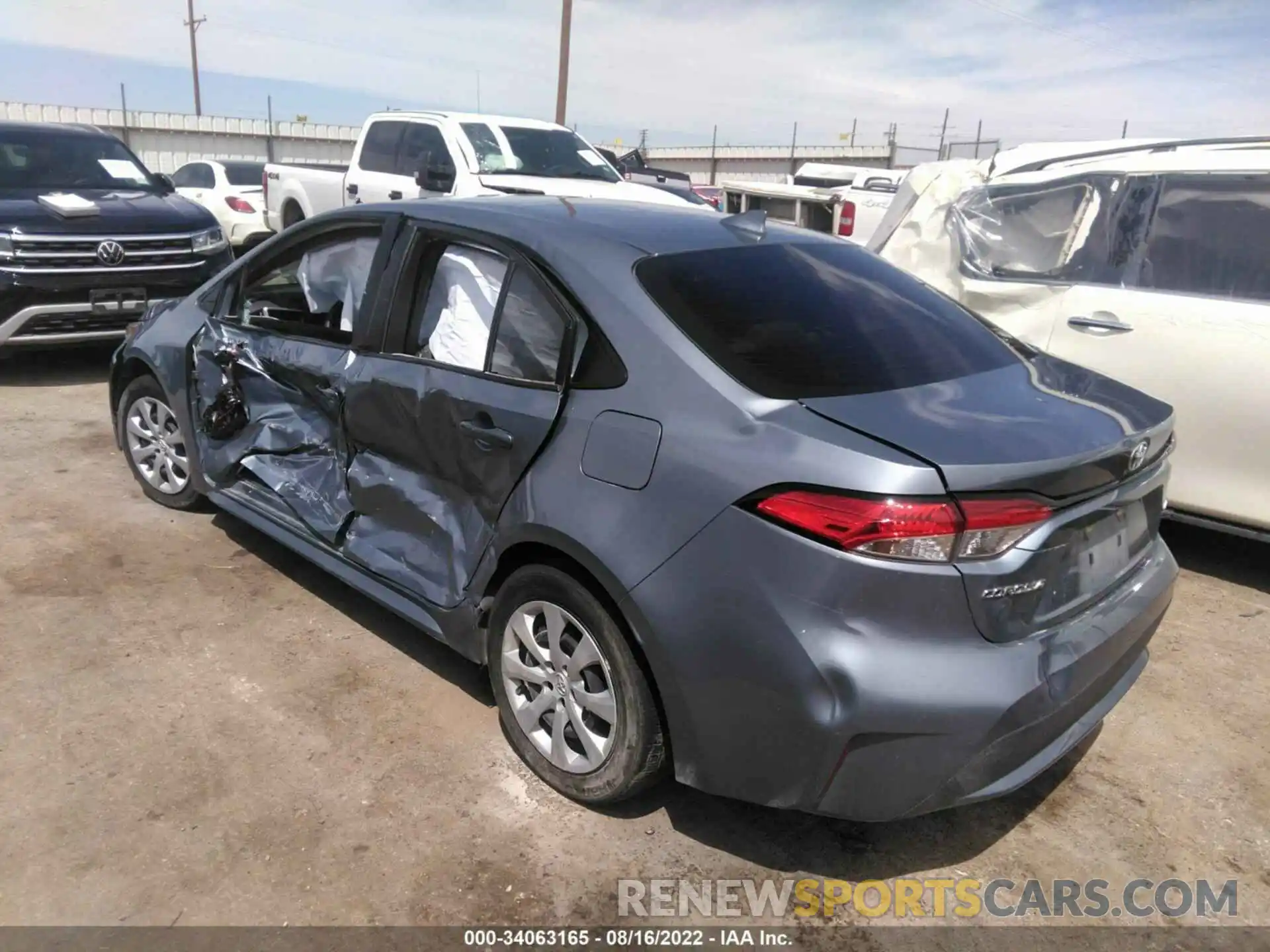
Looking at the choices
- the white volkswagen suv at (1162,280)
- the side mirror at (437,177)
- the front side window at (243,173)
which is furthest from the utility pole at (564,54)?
the white volkswagen suv at (1162,280)

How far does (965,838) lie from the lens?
108 inches

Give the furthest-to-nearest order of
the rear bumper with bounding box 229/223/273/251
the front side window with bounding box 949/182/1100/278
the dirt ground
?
1. the rear bumper with bounding box 229/223/273/251
2. the front side window with bounding box 949/182/1100/278
3. the dirt ground

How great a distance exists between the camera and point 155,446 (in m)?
4.75

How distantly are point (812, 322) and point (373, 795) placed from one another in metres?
1.85

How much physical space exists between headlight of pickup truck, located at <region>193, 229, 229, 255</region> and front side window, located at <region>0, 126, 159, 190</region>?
888 mm

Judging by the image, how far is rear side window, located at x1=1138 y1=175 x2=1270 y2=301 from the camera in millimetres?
4219

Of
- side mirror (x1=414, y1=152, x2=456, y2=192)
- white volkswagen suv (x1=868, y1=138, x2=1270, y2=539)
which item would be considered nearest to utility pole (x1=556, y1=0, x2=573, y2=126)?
side mirror (x1=414, y1=152, x2=456, y2=192)

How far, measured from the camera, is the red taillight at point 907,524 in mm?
2123

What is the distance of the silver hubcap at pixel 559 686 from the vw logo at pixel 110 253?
5.49 m

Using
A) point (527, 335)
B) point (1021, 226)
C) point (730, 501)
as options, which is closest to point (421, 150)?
point (1021, 226)

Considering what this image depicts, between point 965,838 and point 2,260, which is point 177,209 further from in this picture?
point 965,838

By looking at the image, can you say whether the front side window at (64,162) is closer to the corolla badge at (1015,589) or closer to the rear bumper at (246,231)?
the rear bumper at (246,231)

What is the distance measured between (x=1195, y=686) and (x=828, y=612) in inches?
87.7

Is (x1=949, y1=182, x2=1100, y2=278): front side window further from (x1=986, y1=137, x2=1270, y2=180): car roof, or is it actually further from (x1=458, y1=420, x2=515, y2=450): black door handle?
(x1=458, y1=420, x2=515, y2=450): black door handle
